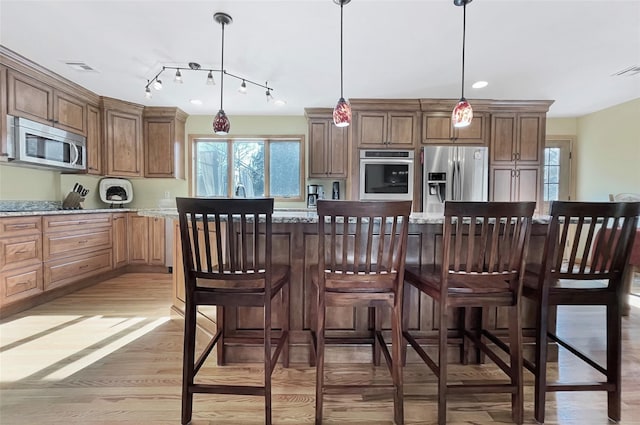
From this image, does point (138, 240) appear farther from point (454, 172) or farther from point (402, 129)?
point (454, 172)

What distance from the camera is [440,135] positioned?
155 inches

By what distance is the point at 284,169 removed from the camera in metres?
4.66

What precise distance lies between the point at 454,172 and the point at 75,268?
455cm

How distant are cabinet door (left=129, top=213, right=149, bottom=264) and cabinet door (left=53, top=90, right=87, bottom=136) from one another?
1213mm

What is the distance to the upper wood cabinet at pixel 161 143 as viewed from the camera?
4.22 meters

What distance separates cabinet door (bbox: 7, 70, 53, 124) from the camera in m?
2.76

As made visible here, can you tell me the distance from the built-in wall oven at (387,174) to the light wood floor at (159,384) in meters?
2.14

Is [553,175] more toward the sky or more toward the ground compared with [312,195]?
more toward the sky

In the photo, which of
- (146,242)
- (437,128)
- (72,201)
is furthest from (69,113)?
(437,128)

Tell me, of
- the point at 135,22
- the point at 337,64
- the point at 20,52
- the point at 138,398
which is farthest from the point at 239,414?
the point at 20,52

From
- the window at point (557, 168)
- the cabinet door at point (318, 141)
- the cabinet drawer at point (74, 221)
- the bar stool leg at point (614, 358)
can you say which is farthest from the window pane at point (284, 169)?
the window at point (557, 168)

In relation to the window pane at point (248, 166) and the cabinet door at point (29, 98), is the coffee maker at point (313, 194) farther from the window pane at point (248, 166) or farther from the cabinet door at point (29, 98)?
the cabinet door at point (29, 98)

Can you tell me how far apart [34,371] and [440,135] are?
14.5ft

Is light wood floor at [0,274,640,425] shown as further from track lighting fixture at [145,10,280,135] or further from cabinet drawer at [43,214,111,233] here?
track lighting fixture at [145,10,280,135]
